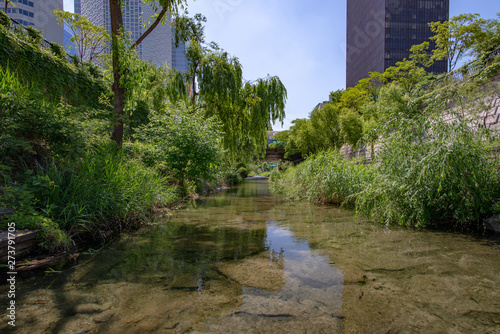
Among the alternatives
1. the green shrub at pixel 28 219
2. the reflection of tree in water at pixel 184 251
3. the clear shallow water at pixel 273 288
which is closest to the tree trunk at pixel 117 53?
the reflection of tree in water at pixel 184 251

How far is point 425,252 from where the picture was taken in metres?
3.73

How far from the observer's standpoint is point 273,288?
2723 millimetres

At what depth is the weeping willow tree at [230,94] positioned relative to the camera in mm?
12727

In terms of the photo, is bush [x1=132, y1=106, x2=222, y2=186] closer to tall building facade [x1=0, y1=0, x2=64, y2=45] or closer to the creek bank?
the creek bank

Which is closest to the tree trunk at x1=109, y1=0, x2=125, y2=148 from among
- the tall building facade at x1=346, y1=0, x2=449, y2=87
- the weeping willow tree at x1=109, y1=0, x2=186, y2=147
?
the weeping willow tree at x1=109, y1=0, x2=186, y2=147

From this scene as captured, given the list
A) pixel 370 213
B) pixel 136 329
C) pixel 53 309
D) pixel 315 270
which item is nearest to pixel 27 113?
pixel 53 309

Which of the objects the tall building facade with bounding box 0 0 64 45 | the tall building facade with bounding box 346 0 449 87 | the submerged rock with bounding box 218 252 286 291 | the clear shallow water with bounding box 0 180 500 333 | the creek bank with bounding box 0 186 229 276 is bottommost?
the submerged rock with bounding box 218 252 286 291

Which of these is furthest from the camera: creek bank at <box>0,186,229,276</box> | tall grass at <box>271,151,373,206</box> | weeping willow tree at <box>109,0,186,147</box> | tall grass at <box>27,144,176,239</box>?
tall grass at <box>271,151,373,206</box>

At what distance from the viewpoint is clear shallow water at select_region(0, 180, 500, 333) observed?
2.05 meters

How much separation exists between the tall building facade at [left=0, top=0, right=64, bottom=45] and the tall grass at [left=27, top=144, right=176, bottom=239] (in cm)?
3102

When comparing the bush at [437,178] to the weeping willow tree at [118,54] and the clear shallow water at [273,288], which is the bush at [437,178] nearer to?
the clear shallow water at [273,288]

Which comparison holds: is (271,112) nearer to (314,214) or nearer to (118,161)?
(314,214)

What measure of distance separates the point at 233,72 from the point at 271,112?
3.22 meters

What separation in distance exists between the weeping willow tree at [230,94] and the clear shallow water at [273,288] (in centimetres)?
871
